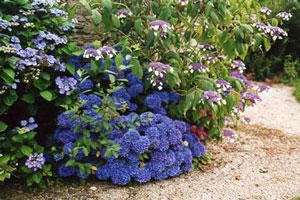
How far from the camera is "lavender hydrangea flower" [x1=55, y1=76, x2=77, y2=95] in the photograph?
291 cm

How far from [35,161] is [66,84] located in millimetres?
560

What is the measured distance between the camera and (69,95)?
9.95ft

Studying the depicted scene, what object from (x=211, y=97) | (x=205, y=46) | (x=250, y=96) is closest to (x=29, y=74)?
(x=211, y=97)

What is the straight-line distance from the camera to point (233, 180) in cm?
312

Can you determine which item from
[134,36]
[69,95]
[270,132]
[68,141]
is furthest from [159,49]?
[270,132]

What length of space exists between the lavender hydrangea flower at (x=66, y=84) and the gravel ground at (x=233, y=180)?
2.18 ft

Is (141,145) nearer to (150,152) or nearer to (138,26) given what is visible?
(150,152)

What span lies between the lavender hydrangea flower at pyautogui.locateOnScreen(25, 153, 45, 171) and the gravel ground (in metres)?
0.21

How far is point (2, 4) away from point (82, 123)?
96cm

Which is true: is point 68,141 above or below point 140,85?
below

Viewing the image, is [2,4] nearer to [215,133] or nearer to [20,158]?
[20,158]

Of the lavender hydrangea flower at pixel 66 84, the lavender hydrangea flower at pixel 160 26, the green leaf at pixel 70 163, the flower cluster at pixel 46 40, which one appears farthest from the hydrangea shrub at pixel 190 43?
the green leaf at pixel 70 163

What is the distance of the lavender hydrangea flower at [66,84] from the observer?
2906mm

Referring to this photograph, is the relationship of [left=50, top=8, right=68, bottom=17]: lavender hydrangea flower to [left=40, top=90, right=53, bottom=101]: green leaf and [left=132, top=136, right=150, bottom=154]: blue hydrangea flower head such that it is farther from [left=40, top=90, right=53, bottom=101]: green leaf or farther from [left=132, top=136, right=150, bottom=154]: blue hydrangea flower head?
[left=132, top=136, right=150, bottom=154]: blue hydrangea flower head
